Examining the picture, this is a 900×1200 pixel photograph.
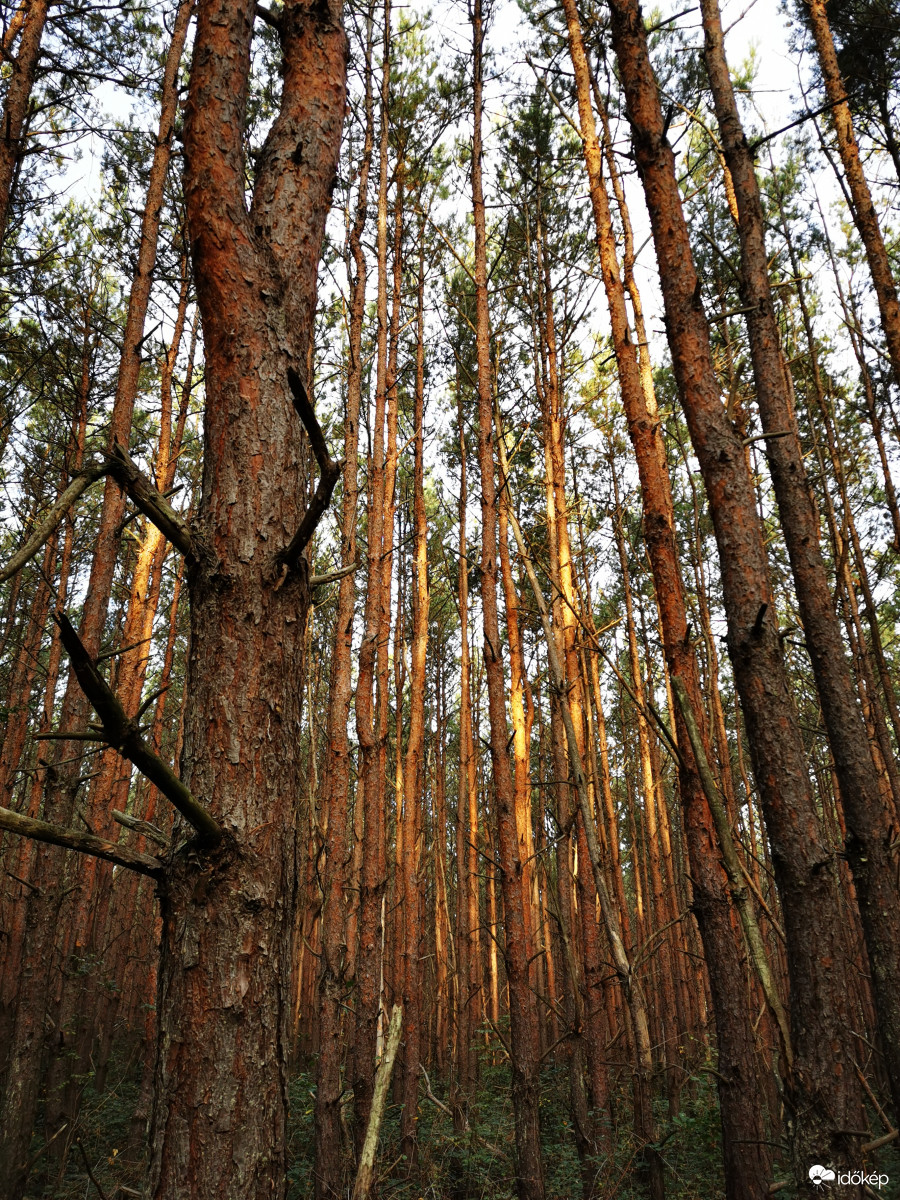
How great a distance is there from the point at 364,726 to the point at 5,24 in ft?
24.3

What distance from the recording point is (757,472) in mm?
12320

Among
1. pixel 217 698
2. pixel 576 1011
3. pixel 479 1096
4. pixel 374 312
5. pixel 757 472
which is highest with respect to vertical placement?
pixel 374 312

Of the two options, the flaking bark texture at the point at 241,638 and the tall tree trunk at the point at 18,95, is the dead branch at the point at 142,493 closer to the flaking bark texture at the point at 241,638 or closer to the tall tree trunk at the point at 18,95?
the flaking bark texture at the point at 241,638

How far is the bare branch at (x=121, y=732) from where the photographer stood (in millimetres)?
962

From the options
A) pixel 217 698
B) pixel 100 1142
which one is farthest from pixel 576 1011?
pixel 100 1142

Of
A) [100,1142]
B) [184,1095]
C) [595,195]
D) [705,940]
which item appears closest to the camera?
[184,1095]

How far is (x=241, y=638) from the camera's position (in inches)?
60.7

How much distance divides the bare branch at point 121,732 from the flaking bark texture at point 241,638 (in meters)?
0.17

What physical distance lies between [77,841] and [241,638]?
20.1 inches

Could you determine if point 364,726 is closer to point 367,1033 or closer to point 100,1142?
point 367,1033

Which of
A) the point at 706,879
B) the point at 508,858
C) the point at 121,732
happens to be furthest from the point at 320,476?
the point at 508,858

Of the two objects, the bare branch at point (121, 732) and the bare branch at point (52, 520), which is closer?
the bare branch at point (121, 732)

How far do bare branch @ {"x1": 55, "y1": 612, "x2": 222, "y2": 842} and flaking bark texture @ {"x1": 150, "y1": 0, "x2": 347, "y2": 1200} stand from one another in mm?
174

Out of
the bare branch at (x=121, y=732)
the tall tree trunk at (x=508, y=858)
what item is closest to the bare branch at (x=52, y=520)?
the bare branch at (x=121, y=732)
